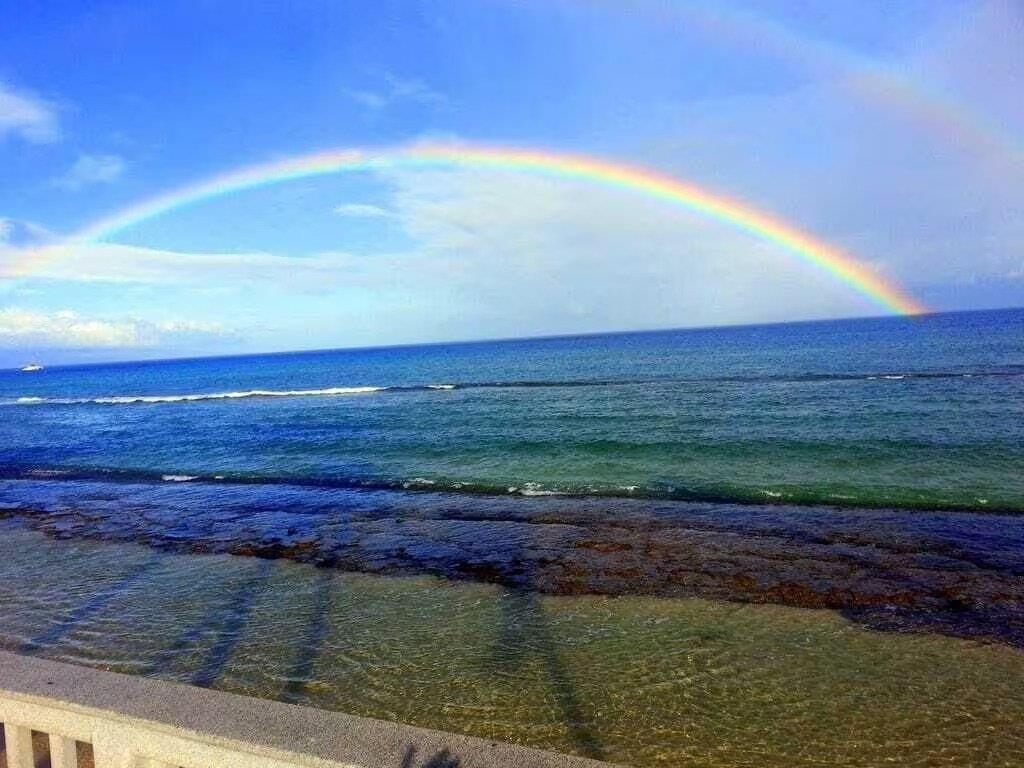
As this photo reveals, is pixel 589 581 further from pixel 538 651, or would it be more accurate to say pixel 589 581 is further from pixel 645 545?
pixel 538 651

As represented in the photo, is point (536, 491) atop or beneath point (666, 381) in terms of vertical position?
beneath

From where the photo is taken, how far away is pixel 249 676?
6168 mm

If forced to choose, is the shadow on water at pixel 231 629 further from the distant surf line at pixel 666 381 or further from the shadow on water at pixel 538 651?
the distant surf line at pixel 666 381

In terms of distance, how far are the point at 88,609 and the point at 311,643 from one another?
3522mm

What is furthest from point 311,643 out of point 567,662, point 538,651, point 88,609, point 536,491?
point 536,491

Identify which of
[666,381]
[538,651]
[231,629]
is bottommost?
[538,651]

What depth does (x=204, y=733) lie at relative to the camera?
2.66 meters

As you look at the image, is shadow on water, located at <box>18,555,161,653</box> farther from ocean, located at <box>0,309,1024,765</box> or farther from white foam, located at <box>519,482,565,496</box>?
white foam, located at <box>519,482,565,496</box>

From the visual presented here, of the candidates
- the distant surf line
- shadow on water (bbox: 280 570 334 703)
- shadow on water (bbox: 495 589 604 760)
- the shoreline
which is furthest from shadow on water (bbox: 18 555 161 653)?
the distant surf line

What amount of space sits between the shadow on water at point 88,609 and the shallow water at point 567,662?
0.04 metres

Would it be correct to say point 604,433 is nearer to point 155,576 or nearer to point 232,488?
point 232,488

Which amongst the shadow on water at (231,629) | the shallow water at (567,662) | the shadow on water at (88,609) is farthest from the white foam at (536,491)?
the shadow on water at (88,609)

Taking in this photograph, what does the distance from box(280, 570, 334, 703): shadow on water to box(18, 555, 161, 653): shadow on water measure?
9.02 ft

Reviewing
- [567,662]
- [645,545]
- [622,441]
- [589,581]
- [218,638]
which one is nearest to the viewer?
[567,662]
